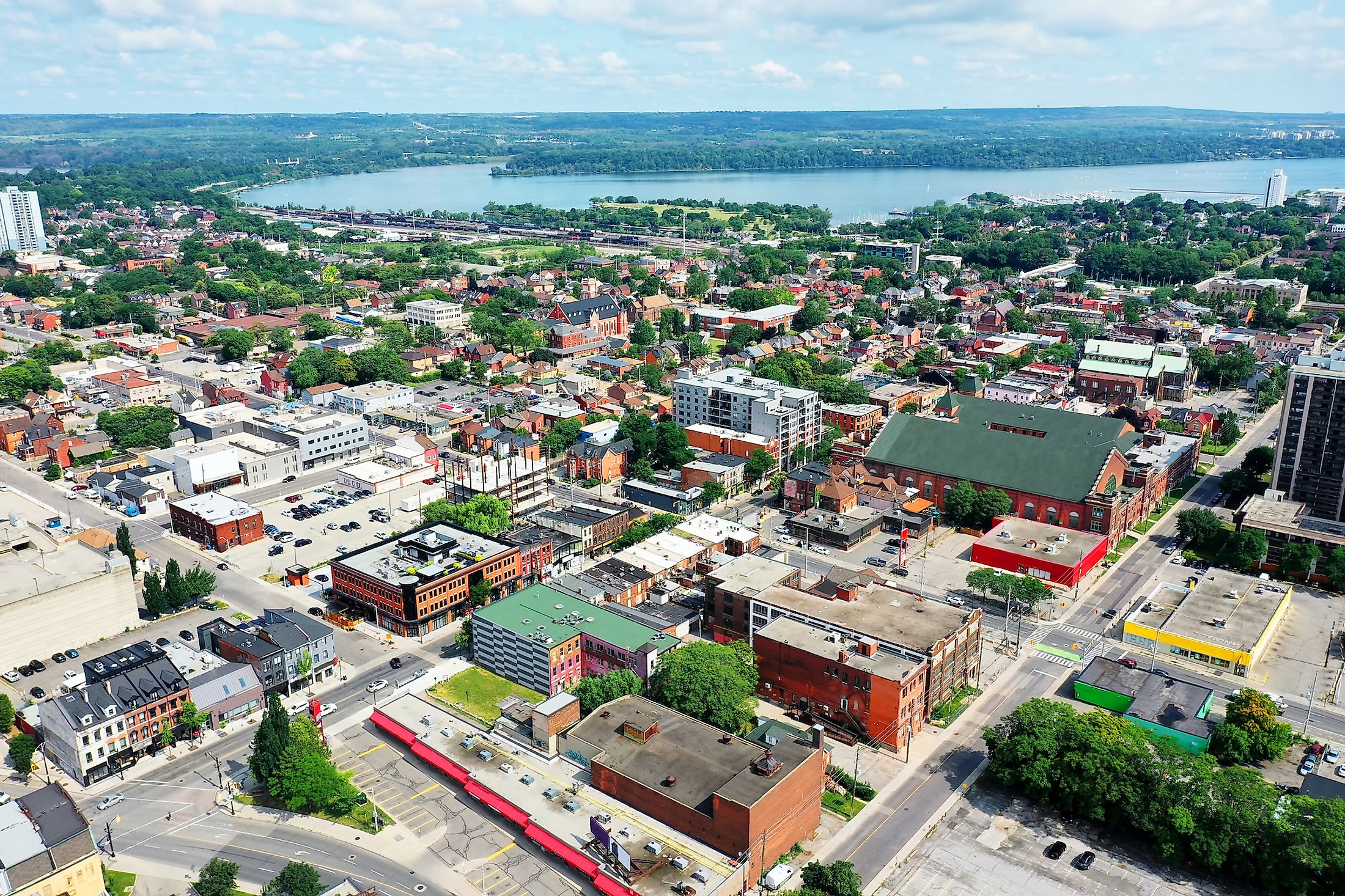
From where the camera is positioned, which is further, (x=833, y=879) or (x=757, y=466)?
(x=757, y=466)

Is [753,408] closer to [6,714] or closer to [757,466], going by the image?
[757,466]

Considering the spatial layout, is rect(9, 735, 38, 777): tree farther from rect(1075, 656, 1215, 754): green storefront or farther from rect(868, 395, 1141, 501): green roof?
rect(868, 395, 1141, 501): green roof

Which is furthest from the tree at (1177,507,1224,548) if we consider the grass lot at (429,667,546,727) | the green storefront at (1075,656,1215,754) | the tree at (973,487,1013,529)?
the grass lot at (429,667,546,727)

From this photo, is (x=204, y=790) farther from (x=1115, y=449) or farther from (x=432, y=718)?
(x=1115, y=449)

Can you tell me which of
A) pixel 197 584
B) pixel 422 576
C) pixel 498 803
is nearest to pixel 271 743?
pixel 498 803

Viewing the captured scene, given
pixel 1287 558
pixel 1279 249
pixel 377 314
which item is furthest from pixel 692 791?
pixel 1279 249
